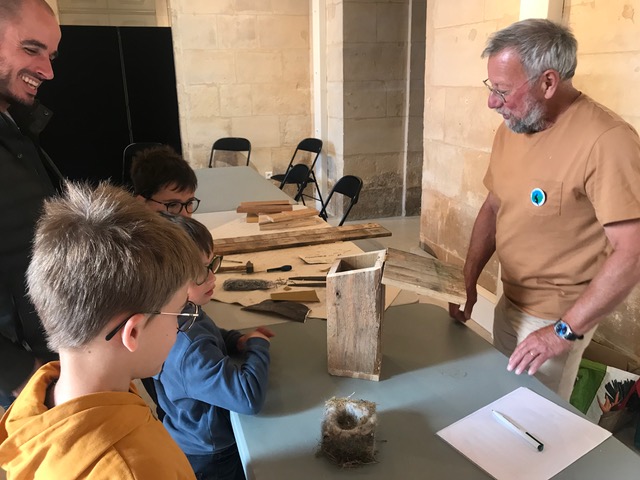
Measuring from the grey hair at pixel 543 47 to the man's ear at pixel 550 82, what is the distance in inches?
0.5

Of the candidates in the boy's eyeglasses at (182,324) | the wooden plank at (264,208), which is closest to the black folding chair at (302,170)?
the wooden plank at (264,208)

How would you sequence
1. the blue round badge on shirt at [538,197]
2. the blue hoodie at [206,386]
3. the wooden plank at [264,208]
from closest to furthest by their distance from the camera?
the blue hoodie at [206,386], the blue round badge on shirt at [538,197], the wooden plank at [264,208]

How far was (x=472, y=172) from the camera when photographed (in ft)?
12.1

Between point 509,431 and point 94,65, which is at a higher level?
point 94,65

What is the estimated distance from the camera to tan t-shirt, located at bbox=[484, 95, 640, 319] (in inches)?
57.0

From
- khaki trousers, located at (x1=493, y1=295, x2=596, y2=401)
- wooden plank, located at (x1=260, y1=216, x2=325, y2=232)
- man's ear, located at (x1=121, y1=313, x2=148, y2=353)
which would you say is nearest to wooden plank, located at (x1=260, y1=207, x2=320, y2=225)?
wooden plank, located at (x1=260, y1=216, x2=325, y2=232)

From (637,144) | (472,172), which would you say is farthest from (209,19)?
(637,144)

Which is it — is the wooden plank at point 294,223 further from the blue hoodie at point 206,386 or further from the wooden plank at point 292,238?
the blue hoodie at point 206,386

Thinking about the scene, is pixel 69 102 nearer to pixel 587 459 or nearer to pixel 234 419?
pixel 234 419

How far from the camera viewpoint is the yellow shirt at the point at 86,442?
2.64ft

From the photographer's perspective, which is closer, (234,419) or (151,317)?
(151,317)

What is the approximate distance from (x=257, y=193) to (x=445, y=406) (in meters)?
2.74

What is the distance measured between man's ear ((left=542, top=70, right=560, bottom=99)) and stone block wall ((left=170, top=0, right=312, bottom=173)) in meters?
5.04

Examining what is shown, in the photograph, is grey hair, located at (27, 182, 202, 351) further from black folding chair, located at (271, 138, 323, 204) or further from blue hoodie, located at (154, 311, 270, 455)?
black folding chair, located at (271, 138, 323, 204)
